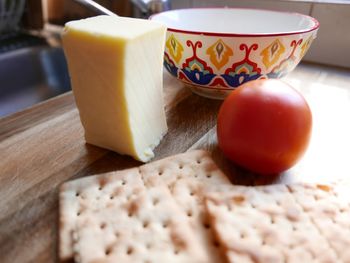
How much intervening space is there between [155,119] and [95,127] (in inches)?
4.7

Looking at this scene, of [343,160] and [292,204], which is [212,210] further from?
[343,160]

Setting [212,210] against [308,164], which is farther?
[308,164]

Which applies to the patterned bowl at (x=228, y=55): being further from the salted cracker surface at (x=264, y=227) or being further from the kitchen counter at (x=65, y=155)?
the salted cracker surface at (x=264, y=227)

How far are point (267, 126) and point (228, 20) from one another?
1.82 ft

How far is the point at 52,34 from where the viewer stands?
135 cm

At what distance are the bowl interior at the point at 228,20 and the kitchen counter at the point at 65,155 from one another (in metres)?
0.22

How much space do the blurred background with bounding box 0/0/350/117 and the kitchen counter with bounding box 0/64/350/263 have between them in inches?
11.8

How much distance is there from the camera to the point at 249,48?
0.69 meters

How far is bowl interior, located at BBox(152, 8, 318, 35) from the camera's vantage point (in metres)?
0.92

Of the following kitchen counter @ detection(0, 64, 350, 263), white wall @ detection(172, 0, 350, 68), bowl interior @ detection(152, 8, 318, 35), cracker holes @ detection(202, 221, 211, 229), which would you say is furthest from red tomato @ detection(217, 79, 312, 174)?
white wall @ detection(172, 0, 350, 68)

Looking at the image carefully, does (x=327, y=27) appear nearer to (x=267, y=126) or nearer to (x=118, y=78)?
(x=267, y=126)

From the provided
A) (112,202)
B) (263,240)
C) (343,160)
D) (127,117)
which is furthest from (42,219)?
(343,160)

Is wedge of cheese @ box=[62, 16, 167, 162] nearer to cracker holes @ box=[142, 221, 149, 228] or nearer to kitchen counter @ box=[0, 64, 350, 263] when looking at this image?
kitchen counter @ box=[0, 64, 350, 263]

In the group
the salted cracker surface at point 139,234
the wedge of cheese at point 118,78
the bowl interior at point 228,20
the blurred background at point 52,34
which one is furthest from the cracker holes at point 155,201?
the blurred background at point 52,34
